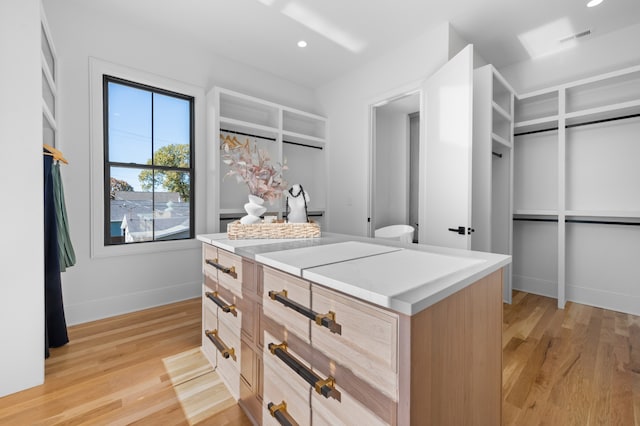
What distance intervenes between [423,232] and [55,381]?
2901mm

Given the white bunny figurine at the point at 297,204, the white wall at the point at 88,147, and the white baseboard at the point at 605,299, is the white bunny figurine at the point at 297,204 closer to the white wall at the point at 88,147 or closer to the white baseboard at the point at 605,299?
the white wall at the point at 88,147

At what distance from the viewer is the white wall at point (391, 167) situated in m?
3.29

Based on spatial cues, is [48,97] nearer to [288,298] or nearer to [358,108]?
[288,298]

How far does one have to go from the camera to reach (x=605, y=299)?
2.89 m

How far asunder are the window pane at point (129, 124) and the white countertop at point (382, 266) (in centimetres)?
191

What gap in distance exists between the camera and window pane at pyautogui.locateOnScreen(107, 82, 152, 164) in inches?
107

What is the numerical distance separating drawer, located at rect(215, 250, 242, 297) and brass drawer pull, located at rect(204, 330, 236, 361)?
343mm

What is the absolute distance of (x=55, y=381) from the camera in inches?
66.4

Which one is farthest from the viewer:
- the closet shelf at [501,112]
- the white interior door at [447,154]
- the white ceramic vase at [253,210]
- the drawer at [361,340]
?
the closet shelf at [501,112]

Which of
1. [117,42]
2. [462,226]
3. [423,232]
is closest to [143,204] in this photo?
[117,42]

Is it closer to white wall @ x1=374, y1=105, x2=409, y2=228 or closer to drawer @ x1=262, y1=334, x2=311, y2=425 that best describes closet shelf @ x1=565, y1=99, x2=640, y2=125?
white wall @ x1=374, y1=105, x2=409, y2=228

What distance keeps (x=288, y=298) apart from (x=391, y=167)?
274 centimetres

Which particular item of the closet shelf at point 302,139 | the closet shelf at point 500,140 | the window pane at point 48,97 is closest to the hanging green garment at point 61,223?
the window pane at point 48,97

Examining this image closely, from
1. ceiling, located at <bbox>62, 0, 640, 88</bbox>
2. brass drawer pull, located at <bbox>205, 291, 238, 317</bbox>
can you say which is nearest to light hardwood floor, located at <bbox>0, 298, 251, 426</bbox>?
brass drawer pull, located at <bbox>205, 291, 238, 317</bbox>
